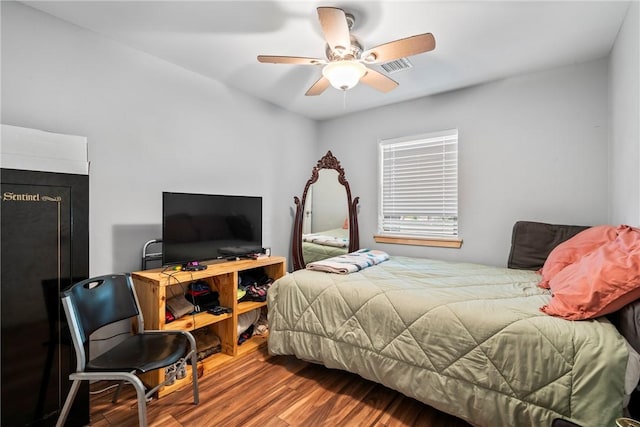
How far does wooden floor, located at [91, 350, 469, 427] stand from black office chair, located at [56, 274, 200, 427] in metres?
0.13

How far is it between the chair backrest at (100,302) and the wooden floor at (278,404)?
0.58 meters

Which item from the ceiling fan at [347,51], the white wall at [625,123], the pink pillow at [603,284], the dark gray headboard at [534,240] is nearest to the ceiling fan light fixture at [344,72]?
the ceiling fan at [347,51]

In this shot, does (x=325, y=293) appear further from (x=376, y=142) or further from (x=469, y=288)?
(x=376, y=142)

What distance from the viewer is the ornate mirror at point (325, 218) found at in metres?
3.50

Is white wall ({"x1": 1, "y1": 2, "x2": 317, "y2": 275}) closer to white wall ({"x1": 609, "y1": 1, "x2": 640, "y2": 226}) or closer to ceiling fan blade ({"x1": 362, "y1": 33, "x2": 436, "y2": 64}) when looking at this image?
ceiling fan blade ({"x1": 362, "y1": 33, "x2": 436, "y2": 64})

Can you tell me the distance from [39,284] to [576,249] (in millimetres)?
3112

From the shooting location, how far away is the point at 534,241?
2447mm

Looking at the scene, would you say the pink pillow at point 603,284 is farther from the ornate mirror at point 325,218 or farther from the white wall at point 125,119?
the white wall at point 125,119

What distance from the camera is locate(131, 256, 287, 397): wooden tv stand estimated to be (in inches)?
76.0

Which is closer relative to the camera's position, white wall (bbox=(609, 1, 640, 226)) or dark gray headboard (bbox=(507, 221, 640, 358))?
white wall (bbox=(609, 1, 640, 226))

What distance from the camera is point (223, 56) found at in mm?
2346

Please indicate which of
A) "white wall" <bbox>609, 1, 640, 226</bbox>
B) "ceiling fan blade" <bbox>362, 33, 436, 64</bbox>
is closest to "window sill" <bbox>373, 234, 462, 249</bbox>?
"white wall" <bbox>609, 1, 640, 226</bbox>

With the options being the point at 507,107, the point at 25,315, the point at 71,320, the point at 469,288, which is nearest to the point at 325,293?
the point at 469,288

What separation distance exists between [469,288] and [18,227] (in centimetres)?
252
